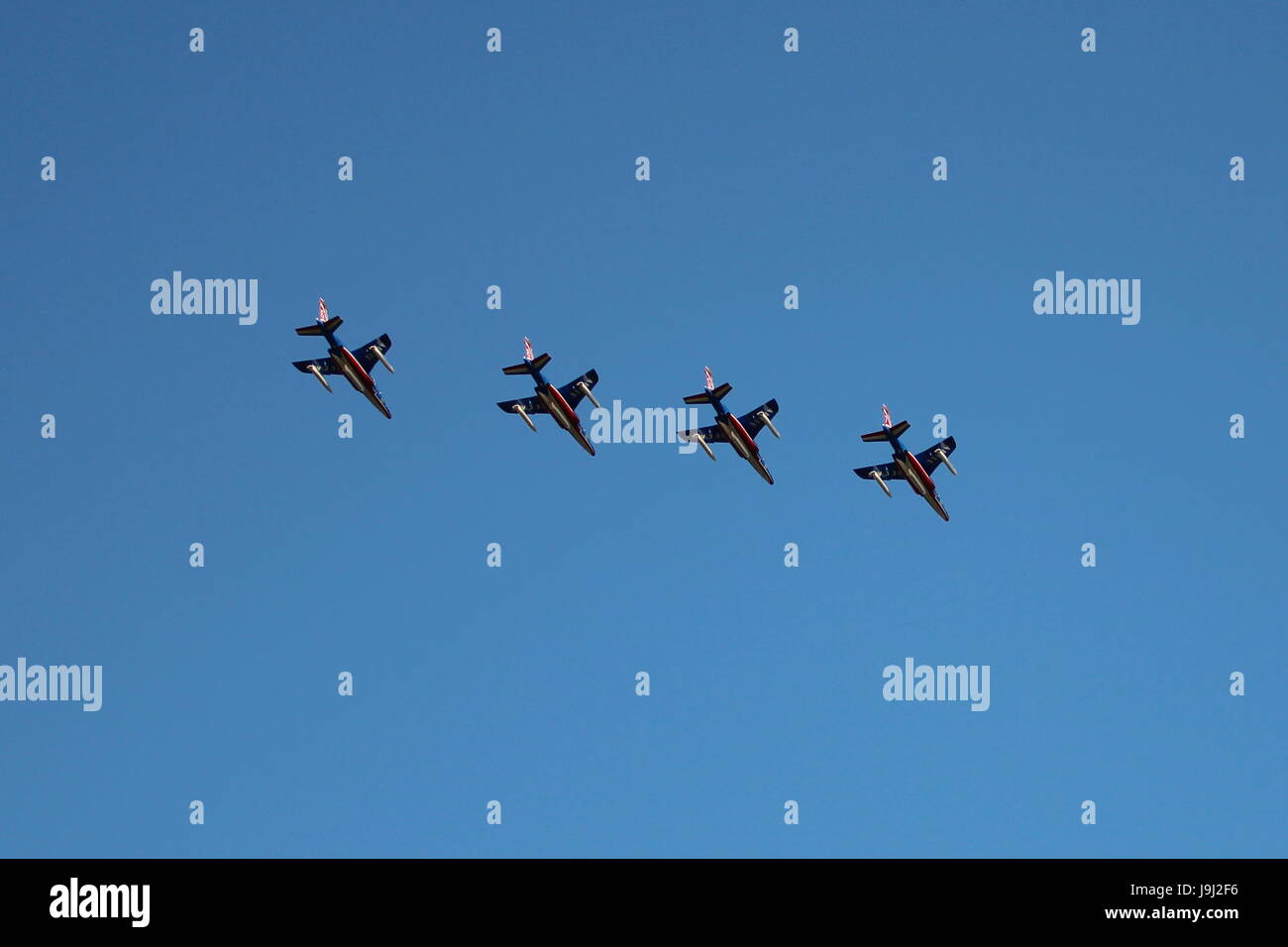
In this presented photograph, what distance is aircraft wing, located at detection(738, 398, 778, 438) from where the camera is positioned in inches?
3615

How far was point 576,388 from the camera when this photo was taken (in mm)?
91625

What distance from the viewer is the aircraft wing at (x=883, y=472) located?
3647 inches

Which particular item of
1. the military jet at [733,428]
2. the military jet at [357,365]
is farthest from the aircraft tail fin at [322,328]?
the military jet at [733,428]

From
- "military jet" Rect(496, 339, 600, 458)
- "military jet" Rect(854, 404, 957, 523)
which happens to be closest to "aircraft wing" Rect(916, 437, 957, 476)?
"military jet" Rect(854, 404, 957, 523)

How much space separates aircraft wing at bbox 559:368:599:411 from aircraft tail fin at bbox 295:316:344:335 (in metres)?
10.1

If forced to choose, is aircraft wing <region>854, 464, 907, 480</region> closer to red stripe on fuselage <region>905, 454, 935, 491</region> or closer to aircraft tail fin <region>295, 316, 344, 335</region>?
red stripe on fuselage <region>905, 454, 935, 491</region>

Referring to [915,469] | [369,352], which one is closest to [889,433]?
[915,469]

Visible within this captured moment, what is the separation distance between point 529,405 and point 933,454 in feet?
59.6

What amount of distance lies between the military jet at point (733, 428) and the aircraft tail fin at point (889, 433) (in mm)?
4149

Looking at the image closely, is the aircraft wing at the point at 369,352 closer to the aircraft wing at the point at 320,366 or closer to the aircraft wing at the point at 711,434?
the aircraft wing at the point at 320,366
